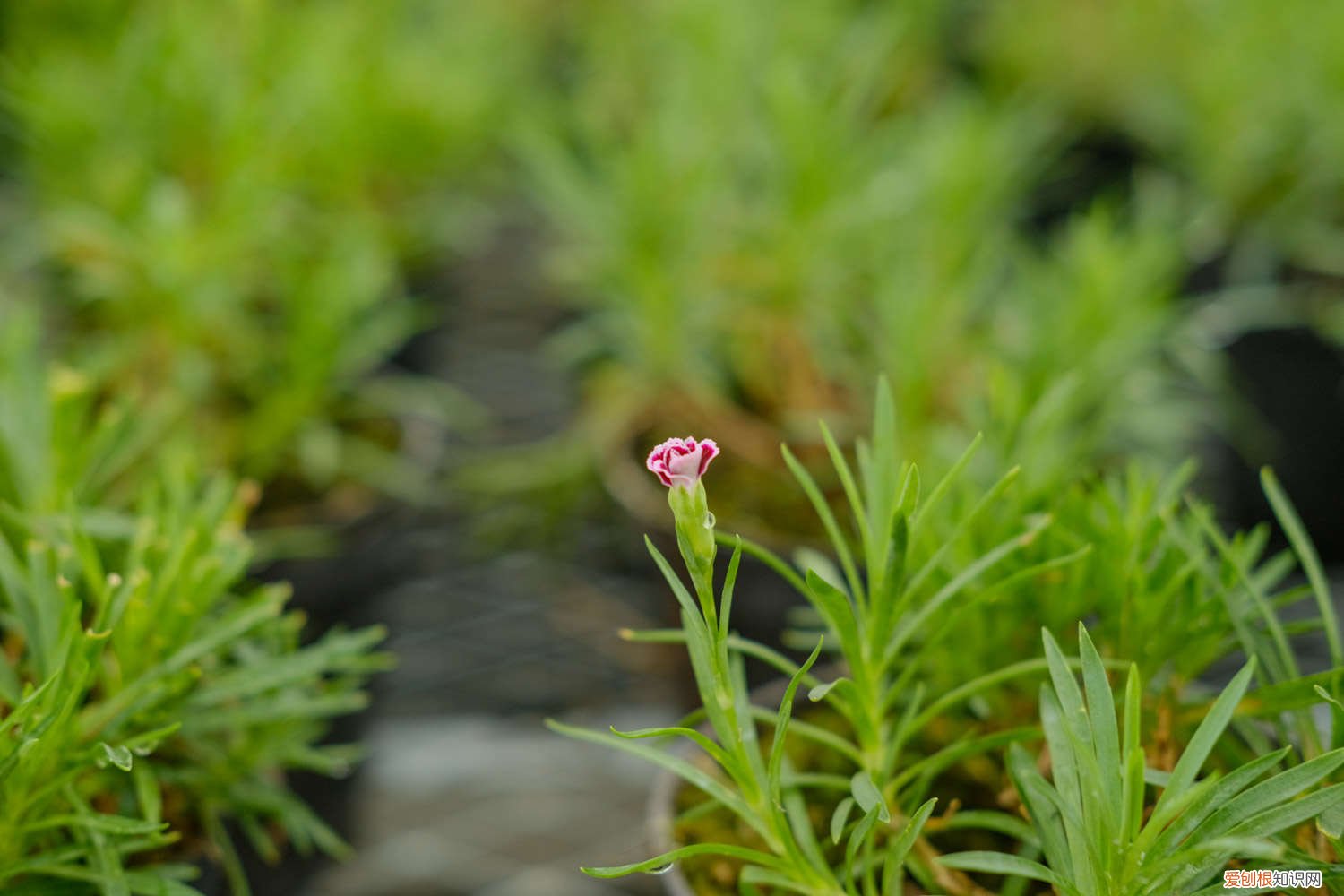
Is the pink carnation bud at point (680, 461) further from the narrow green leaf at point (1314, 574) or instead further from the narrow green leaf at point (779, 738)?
the narrow green leaf at point (1314, 574)

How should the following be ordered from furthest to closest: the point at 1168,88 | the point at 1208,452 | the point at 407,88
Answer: the point at 1168,88
the point at 407,88
the point at 1208,452

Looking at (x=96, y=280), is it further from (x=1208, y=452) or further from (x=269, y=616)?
(x=1208, y=452)

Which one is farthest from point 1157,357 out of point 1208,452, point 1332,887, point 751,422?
point 1332,887

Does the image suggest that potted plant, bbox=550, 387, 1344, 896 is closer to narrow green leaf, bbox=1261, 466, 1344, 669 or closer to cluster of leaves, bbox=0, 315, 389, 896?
narrow green leaf, bbox=1261, 466, 1344, 669

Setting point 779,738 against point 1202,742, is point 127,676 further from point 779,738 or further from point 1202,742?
point 1202,742

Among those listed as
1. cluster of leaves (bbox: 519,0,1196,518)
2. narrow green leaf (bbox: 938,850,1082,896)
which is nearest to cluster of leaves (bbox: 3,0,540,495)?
cluster of leaves (bbox: 519,0,1196,518)

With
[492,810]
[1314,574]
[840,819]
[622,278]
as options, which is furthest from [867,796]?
[622,278]
